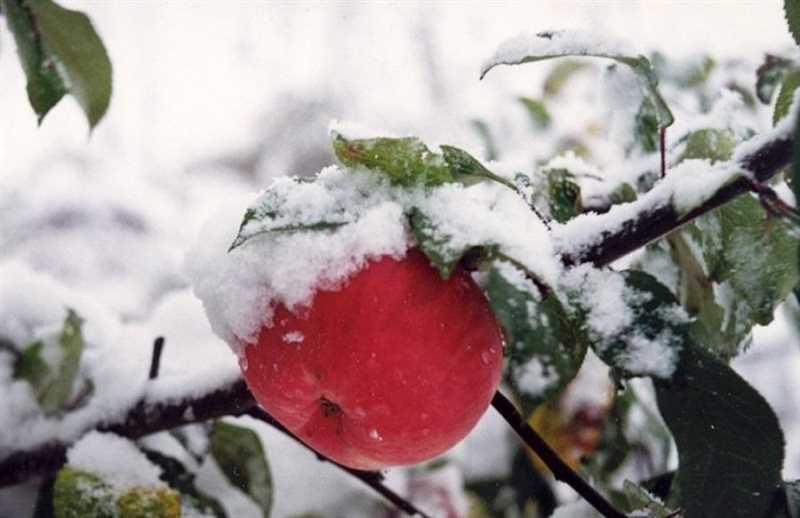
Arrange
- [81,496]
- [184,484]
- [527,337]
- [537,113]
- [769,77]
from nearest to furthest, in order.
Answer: [527,337] < [81,496] < [184,484] < [769,77] < [537,113]

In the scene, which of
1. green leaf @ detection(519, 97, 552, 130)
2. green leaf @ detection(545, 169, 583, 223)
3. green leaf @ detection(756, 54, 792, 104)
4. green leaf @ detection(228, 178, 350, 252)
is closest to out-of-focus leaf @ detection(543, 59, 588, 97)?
green leaf @ detection(519, 97, 552, 130)

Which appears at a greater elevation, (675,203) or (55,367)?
(675,203)

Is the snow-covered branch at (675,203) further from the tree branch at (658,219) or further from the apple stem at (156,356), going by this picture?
the apple stem at (156,356)

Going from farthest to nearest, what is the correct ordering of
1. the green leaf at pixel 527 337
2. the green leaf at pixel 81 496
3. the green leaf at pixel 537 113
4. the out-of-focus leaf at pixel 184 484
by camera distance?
1. the green leaf at pixel 537 113
2. the out-of-focus leaf at pixel 184 484
3. the green leaf at pixel 81 496
4. the green leaf at pixel 527 337

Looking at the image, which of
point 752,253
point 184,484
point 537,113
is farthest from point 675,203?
point 537,113

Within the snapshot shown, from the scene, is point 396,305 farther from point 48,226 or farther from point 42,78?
point 48,226

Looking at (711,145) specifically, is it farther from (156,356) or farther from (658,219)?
(156,356)

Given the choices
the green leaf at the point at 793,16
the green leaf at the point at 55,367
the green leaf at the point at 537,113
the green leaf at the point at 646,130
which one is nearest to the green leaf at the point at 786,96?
the green leaf at the point at 793,16
